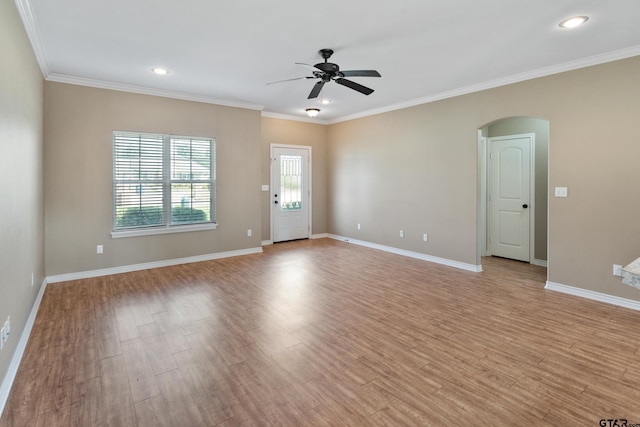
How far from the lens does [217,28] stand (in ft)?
10.0

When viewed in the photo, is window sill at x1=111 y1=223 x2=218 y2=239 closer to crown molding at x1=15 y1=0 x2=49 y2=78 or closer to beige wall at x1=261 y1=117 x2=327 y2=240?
beige wall at x1=261 y1=117 x2=327 y2=240

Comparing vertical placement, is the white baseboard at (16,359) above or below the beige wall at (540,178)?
below

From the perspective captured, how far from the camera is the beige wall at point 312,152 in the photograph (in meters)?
7.06

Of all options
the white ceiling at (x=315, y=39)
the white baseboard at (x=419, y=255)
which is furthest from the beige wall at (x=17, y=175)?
the white baseboard at (x=419, y=255)

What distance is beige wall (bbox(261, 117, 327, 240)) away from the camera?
7.06 m

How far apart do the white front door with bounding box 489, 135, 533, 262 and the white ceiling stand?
5.26ft

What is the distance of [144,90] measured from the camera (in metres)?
4.99

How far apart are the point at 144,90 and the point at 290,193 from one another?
3506mm

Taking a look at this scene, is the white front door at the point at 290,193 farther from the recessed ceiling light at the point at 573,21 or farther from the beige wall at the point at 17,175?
the recessed ceiling light at the point at 573,21

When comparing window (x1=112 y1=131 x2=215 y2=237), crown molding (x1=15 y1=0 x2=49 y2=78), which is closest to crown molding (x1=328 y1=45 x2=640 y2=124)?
window (x1=112 y1=131 x2=215 y2=237)

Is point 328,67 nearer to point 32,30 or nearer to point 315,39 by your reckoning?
point 315,39

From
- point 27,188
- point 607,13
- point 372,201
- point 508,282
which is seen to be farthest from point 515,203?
point 27,188

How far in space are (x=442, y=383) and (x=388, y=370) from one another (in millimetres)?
374

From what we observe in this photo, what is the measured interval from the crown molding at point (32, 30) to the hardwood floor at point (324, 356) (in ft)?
9.10
